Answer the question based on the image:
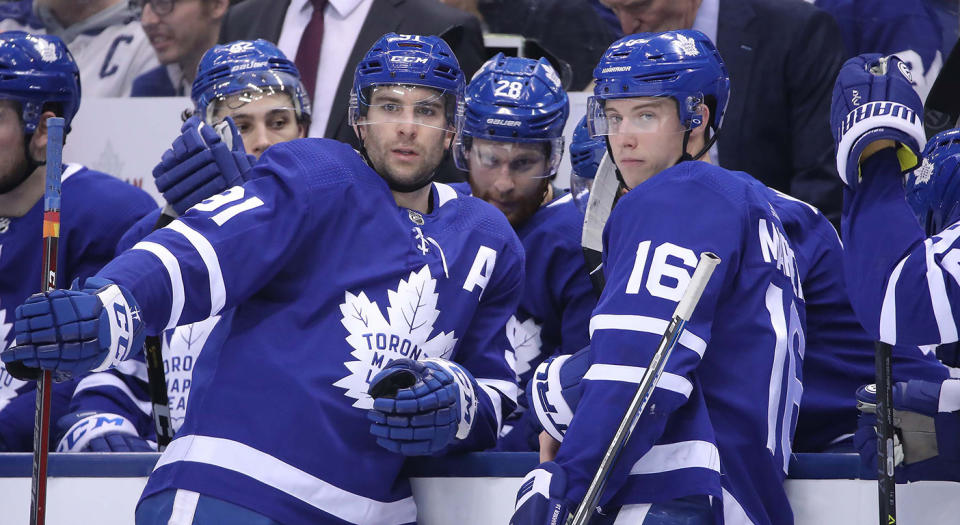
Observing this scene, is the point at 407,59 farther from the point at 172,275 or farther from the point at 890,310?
the point at 890,310

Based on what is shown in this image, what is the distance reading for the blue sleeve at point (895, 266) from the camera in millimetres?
2086

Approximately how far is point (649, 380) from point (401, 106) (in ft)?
3.40

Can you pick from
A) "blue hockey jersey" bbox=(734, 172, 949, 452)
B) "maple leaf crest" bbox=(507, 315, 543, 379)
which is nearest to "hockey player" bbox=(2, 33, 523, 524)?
"maple leaf crest" bbox=(507, 315, 543, 379)

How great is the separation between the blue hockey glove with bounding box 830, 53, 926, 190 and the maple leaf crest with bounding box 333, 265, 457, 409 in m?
0.88

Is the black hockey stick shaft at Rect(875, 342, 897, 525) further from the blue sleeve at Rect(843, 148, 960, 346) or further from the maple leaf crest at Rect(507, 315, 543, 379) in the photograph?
the maple leaf crest at Rect(507, 315, 543, 379)

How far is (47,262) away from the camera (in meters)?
2.33

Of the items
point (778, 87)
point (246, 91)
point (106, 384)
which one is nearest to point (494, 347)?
point (106, 384)

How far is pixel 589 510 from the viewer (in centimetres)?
206

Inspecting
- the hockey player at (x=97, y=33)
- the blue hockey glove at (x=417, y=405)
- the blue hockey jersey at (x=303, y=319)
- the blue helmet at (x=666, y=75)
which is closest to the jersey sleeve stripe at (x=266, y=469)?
the blue hockey jersey at (x=303, y=319)

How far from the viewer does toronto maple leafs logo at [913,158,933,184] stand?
8.87ft

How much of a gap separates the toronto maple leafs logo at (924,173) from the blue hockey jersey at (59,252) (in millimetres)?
2046

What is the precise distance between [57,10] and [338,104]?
67.9 inches

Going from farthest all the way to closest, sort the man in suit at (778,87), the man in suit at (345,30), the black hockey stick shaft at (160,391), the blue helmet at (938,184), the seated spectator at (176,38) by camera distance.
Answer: the seated spectator at (176,38), the man in suit at (345,30), the man in suit at (778,87), the black hockey stick shaft at (160,391), the blue helmet at (938,184)

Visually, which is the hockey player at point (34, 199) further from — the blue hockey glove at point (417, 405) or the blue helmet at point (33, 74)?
the blue hockey glove at point (417, 405)
